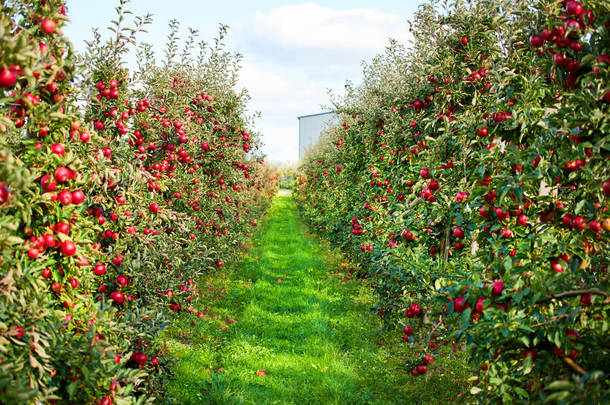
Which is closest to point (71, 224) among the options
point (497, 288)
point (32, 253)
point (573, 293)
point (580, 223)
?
point (32, 253)

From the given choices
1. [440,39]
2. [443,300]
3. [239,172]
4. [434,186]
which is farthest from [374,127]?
[443,300]

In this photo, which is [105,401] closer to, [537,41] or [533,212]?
[533,212]

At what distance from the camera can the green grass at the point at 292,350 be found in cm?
383

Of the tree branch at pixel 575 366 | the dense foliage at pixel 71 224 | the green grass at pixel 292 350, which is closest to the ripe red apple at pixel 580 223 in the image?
the tree branch at pixel 575 366

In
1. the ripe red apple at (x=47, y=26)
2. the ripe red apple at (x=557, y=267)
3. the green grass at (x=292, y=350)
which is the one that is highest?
the ripe red apple at (x=47, y=26)

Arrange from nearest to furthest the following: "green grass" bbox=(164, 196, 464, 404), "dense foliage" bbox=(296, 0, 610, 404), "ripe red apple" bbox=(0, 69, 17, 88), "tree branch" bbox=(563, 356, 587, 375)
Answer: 1. "tree branch" bbox=(563, 356, 587, 375)
2. "ripe red apple" bbox=(0, 69, 17, 88)
3. "dense foliage" bbox=(296, 0, 610, 404)
4. "green grass" bbox=(164, 196, 464, 404)

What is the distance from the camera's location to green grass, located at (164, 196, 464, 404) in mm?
3832

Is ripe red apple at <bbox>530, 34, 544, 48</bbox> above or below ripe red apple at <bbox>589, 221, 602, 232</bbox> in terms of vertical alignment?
above

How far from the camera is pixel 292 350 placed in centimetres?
477

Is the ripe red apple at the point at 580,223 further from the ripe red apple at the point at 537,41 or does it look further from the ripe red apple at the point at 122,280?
the ripe red apple at the point at 122,280

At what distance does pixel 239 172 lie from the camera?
7.38 meters

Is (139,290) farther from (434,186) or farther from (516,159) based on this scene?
(516,159)

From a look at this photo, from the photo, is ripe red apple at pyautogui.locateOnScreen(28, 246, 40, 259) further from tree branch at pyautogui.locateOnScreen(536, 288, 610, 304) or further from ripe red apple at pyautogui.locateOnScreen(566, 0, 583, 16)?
ripe red apple at pyautogui.locateOnScreen(566, 0, 583, 16)

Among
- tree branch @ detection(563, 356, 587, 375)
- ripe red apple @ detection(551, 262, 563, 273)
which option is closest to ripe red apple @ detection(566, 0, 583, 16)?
ripe red apple @ detection(551, 262, 563, 273)
